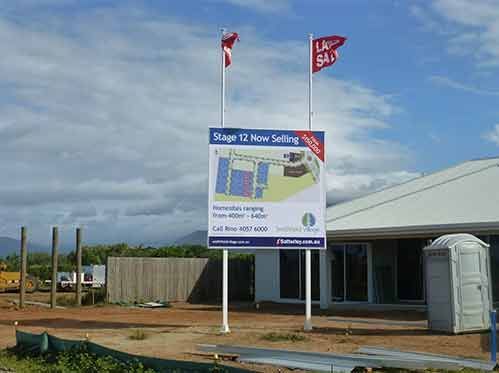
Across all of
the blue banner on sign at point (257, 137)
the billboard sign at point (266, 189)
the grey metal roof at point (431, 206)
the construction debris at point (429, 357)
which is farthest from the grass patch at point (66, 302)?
the construction debris at point (429, 357)

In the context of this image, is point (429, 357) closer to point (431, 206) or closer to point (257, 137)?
point (257, 137)

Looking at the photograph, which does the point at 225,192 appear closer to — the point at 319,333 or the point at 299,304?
the point at 319,333

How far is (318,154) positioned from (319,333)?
186 inches

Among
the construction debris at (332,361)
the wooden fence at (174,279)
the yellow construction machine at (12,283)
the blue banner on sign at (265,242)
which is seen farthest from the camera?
the yellow construction machine at (12,283)

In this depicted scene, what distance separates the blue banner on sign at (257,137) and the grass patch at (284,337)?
5.04 meters

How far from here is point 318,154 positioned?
20.2 meters

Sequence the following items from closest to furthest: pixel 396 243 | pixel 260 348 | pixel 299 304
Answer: pixel 260 348
pixel 396 243
pixel 299 304

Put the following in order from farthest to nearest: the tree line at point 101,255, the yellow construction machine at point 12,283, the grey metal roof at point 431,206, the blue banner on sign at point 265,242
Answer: the tree line at point 101,255, the yellow construction machine at point 12,283, the grey metal roof at point 431,206, the blue banner on sign at point 265,242

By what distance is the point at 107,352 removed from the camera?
43.3 feet

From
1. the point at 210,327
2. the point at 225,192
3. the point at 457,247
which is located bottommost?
the point at 210,327

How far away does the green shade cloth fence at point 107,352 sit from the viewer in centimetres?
1114

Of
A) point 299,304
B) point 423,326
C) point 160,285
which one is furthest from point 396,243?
point 160,285

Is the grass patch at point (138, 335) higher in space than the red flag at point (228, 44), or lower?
lower

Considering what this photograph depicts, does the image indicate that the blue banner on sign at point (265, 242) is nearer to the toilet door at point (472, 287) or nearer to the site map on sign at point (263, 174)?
the site map on sign at point (263, 174)
